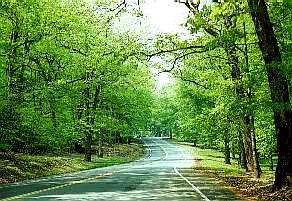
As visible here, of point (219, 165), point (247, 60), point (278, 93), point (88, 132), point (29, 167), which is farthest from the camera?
point (88, 132)

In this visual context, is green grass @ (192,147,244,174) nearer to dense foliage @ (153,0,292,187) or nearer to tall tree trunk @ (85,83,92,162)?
dense foliage @ (153,0,292,187)

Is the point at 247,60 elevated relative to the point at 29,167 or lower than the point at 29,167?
elevated

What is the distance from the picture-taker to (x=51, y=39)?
37.7 meters

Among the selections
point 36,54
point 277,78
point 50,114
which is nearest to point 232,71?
point 277,78

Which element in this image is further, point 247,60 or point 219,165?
point 219,165

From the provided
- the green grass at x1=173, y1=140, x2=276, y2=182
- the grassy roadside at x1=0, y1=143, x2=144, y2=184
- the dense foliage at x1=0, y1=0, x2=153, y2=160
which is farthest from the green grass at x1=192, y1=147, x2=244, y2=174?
the grassy roadside at x1=0, y1=143, x2=144, y2=184

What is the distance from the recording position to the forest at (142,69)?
51.0 ft

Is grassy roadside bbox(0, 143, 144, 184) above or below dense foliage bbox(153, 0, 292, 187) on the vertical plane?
below

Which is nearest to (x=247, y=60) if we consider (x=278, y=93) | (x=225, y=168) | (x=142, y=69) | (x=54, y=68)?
(x=278, y=93)

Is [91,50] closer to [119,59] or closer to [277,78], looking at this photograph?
[119,59]

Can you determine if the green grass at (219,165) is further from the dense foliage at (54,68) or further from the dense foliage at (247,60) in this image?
the dense foliage at (54,68)

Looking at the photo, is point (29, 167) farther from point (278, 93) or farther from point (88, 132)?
point (278, 93)

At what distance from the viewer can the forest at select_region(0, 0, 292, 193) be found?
15.5 metres

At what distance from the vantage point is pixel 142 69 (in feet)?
129
